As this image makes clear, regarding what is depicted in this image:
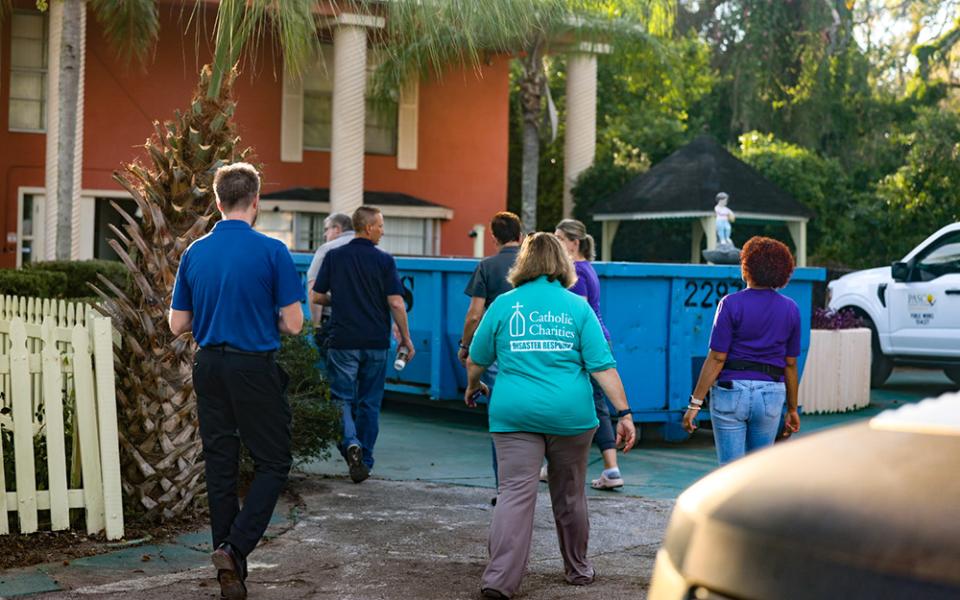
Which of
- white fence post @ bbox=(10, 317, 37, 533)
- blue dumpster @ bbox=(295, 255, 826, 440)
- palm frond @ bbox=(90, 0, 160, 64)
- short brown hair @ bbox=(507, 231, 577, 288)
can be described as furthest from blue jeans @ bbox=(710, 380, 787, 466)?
palm frond @ bbox=(90, 0, 160, 64)

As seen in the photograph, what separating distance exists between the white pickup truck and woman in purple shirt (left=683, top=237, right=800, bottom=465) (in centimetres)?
899

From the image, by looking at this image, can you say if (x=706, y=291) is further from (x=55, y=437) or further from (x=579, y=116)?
(x=579, y=116)

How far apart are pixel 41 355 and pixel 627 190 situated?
21.3 m

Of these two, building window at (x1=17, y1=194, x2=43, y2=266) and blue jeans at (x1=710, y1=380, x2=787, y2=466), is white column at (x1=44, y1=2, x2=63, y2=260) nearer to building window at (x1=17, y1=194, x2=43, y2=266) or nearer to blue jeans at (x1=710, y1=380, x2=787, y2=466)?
building window at (x1=17, y1=194, x2=43, y2=266)

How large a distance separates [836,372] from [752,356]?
24.4ft

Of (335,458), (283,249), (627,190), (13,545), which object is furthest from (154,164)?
(627,190)

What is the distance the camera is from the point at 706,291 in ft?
36.8

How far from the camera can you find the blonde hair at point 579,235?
8.67 m

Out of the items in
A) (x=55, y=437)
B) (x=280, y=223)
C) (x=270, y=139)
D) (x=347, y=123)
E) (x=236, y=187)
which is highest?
(x=347, y=123)

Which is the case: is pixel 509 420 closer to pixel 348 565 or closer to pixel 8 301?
pixel 348 565

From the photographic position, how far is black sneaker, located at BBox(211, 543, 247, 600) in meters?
5.63

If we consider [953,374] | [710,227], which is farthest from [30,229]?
[953,374]

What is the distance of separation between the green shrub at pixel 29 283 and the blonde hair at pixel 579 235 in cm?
689

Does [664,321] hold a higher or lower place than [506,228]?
lower
